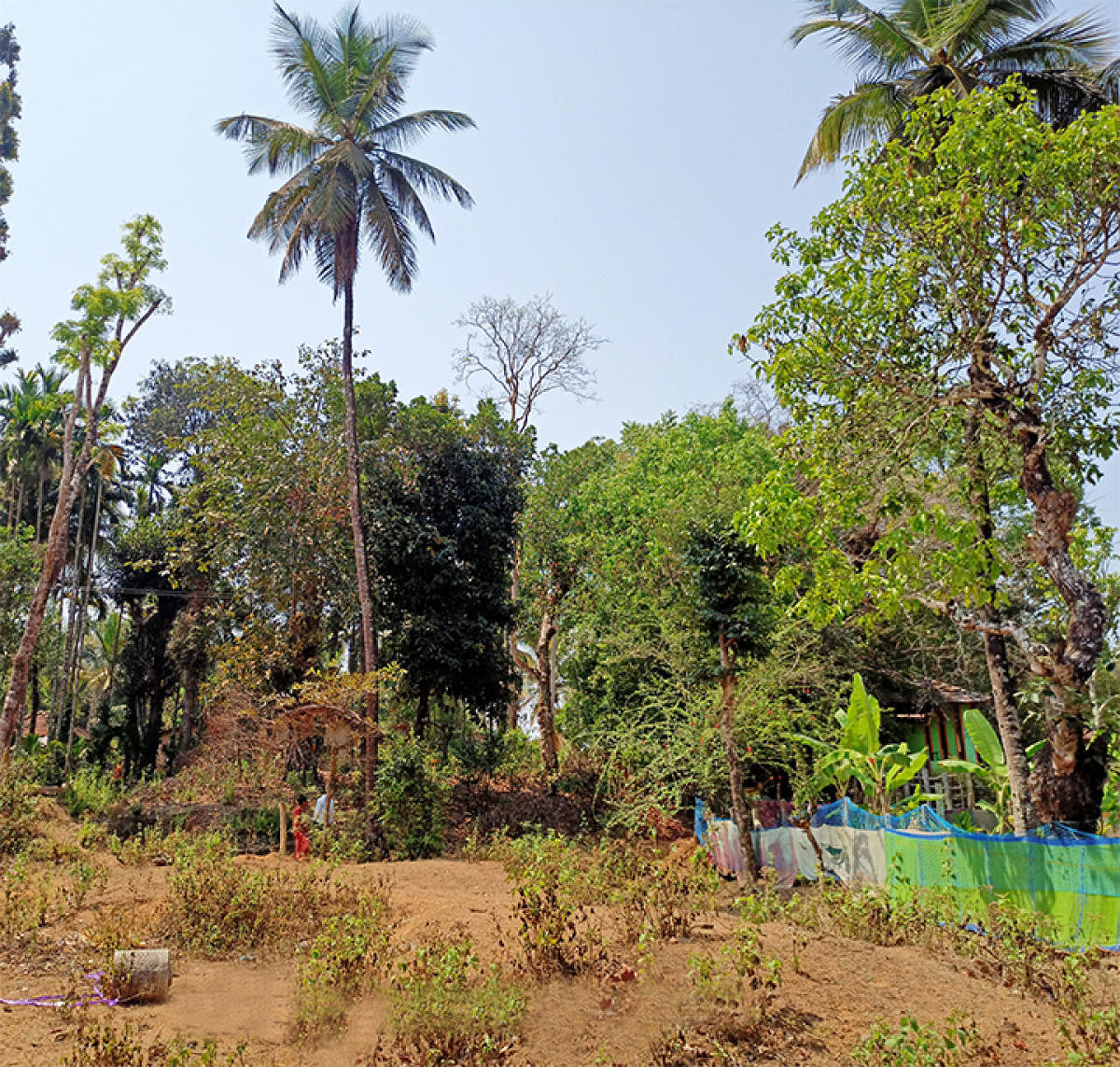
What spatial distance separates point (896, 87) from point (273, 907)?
13266mm

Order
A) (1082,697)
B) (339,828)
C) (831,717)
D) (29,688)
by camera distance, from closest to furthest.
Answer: (1082,697), (831,717), (339,828), (29,688)

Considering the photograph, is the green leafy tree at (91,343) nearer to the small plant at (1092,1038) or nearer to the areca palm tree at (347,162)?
the areca palm tree at (347,162)

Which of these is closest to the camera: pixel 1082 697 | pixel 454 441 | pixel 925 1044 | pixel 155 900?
pixel 925 1044

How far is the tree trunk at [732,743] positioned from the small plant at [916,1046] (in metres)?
6.06

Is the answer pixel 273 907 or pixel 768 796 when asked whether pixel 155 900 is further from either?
pixel 768 796

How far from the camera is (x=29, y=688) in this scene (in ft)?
117

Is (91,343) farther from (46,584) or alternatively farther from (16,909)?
(16,909)

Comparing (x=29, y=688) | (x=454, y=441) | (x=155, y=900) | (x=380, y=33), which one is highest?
(x=380, y=33)

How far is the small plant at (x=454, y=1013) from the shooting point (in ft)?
16.8

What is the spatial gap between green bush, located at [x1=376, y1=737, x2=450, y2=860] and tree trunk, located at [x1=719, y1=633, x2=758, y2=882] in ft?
18.8

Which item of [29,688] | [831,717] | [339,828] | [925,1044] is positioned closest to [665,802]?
[831,717]

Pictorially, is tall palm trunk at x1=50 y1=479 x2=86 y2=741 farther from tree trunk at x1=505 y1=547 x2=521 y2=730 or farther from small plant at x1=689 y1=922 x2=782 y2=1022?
small plant at x1=689 y1=922 x2=782 y2=1022

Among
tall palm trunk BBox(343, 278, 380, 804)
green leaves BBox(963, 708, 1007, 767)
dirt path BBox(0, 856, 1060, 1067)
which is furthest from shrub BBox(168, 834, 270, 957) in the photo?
green leaves BBox(963, 708, 1007, 767)

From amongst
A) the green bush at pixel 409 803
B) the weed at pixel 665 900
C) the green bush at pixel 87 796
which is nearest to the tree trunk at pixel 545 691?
the green bush at pixel 409 803
